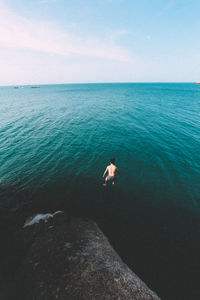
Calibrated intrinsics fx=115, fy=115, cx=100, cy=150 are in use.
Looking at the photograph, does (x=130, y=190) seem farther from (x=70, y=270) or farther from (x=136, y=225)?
(x=70, y=270)

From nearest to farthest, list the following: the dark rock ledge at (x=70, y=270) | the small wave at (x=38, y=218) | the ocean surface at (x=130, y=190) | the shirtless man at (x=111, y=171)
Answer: the dark rock ledge at (x=70, y=270)
the ocean surface at (x=130, y=190)
the small wave at (x=38, y=218)
the shirtless man at (x=111, y=171)

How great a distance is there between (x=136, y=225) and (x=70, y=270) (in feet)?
17.7

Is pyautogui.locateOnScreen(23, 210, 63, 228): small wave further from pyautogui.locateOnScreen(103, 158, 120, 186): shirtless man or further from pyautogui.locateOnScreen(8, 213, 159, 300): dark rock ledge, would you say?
pyautogui.locateOnScreen(103, 158, 120, 186): shirtless man

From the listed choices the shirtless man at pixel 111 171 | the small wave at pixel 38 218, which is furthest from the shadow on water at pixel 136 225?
the shirtless man at pixel 111 171

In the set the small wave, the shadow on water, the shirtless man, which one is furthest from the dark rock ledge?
the shirtless man

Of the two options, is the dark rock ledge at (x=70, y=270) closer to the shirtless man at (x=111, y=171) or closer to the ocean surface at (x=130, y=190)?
the ocean surface at (x=130, y=190)

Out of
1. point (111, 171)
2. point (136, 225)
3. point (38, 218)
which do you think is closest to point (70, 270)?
point (38, 218)

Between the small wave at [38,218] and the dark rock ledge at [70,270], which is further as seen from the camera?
the small wave at [38,218]

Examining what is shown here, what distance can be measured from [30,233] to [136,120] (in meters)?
29.5

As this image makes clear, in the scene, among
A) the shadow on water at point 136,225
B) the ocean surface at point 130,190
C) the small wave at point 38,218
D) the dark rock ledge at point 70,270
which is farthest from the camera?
the small wave at point 38,218

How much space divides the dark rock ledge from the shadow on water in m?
1.12

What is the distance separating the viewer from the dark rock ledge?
4.52 metres

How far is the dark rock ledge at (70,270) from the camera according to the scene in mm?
4520

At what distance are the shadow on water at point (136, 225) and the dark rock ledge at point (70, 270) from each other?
1117mm
